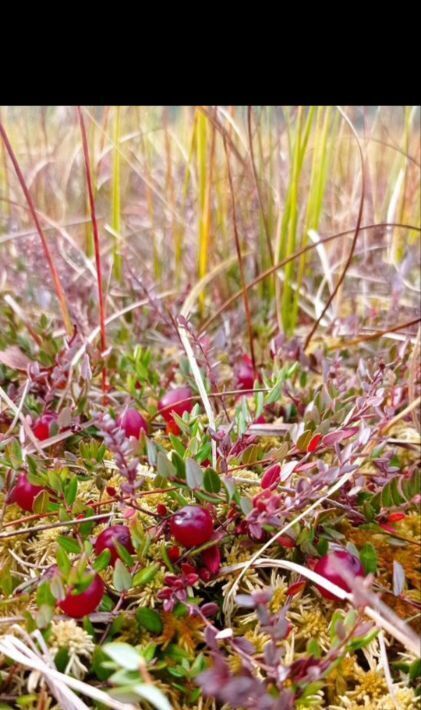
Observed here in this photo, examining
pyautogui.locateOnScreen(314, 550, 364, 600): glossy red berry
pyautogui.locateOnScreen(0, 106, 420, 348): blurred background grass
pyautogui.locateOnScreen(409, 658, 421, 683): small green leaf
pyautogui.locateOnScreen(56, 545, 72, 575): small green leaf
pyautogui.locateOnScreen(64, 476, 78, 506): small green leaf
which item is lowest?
pyautogui.locateOnScreen(409, 658, 421, 683): small green leaf

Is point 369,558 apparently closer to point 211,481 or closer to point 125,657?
point 211,481

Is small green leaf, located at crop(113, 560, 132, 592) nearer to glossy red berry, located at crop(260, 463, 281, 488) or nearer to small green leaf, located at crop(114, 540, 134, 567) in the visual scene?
small green leaf, located at crop(114, 540, 134, 567)

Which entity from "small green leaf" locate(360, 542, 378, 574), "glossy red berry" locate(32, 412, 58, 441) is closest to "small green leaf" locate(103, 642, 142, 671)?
"small green leaf" locate(360, 542, 378, 574)

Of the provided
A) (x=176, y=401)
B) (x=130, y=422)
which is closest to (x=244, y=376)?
(x=176, y=401)

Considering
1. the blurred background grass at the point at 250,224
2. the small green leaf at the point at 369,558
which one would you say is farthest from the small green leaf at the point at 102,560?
the blurred background grass at the point at 250,224

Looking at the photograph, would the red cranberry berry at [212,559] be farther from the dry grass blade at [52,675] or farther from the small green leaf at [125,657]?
the small green leaf at [125,657]
